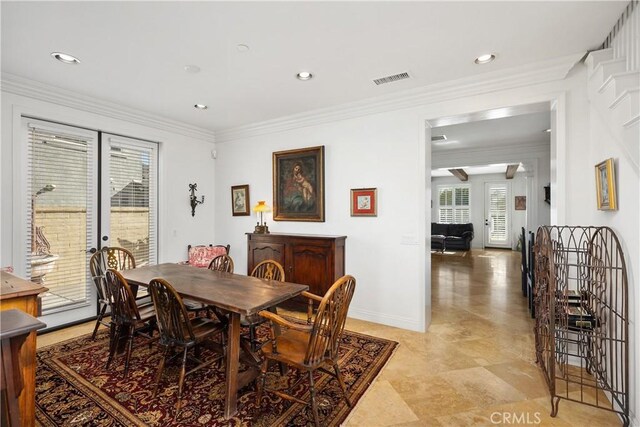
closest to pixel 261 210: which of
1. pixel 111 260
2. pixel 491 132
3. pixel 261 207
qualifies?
pixel 261 207

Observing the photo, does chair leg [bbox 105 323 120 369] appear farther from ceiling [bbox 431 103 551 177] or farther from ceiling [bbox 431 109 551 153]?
ceiling [bbox 431 109 551 153]

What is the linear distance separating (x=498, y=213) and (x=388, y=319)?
30.2ft

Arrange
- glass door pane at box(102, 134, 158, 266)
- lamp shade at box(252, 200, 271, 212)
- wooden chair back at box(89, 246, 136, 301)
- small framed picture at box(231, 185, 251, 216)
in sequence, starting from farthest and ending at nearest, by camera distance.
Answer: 1. small framed picture at box(231, 185, 251, 216)
2. lamp shade at box(252, 200, 271, 212)
3. glass door pane at box(102, 134, 158, 266)
4. wooden chair back at box(89, 246, 136, 301)

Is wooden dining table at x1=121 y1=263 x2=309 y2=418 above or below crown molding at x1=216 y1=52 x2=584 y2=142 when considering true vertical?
below

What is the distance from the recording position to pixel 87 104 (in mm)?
3693

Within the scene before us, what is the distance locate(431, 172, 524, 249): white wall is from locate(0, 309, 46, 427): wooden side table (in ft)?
39.5

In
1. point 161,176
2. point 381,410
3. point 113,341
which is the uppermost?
point 161,176

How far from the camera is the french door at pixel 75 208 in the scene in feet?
11.2

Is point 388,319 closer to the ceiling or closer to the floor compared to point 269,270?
closer to the floor

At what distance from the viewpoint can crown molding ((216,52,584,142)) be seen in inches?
111

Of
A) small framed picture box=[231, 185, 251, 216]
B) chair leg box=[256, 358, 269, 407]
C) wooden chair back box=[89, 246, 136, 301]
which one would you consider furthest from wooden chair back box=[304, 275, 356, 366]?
small framed picture box=[231, 185, 251, 216]

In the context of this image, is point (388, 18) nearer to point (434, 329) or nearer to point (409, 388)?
point (409, 388)

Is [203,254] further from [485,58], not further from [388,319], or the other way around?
[485,58]

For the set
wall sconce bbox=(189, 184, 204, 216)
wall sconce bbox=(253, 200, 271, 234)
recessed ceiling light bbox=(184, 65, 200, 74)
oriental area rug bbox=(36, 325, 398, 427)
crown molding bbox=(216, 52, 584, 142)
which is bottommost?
oriental area rug bbox=(36, 325, 398, 427)
